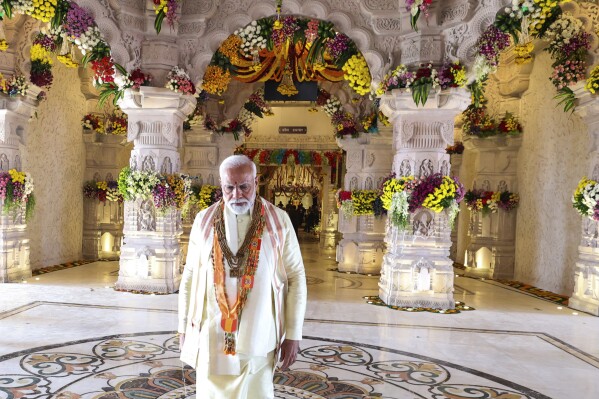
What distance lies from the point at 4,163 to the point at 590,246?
8.83 metres

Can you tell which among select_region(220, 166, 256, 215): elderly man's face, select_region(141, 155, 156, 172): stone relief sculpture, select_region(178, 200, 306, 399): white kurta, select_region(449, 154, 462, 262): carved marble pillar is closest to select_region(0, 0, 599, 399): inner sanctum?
select_region(141, 155, 156, 172): stone relief sculpture

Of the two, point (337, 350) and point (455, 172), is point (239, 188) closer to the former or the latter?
point (337, 350)

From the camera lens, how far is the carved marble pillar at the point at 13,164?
8156mm

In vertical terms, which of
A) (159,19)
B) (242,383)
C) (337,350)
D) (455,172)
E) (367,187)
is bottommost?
(337,350)

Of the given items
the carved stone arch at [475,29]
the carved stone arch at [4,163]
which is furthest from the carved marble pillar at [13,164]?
the carved stone arch at [475,29]

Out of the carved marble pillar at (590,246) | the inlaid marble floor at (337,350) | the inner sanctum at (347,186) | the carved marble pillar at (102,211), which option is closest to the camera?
the inlaid marble floor at (337,350)

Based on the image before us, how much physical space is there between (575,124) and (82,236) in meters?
10.2

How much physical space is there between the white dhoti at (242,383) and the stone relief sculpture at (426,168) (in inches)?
200

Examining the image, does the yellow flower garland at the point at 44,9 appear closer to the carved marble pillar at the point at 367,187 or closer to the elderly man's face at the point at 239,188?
the elderly man's face at the point at 239,188

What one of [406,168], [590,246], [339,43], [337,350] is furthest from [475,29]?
[337,350]

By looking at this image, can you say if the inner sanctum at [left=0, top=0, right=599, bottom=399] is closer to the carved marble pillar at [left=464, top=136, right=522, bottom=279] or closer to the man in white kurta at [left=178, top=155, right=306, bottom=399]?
the carved marble pillar at [left=464, top=136, right=522, bottom=279]

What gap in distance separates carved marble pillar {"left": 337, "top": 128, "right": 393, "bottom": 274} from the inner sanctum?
0.14ft

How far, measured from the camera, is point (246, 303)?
2.61m

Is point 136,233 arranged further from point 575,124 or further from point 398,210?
point 575,124
